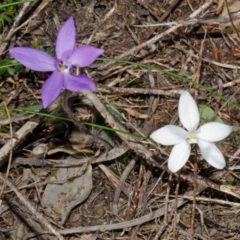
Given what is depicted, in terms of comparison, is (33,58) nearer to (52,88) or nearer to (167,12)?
(52,88)

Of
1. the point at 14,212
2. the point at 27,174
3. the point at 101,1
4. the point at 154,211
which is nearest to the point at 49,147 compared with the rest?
the point at 27,174

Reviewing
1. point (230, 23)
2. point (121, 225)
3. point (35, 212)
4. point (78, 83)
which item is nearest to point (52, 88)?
point (78, 83)

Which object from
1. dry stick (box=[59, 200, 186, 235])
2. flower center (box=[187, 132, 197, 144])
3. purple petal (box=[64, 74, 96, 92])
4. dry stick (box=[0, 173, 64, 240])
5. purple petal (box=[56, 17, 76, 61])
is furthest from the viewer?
dry stick (box=[59, 200, 186, 235])

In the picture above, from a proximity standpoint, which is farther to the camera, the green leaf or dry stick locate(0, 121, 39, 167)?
the green leaf

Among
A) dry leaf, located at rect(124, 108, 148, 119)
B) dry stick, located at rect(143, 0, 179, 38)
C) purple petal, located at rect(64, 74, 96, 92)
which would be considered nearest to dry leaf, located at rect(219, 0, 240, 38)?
dry stick, located at rect(143, 0, 179, 38)

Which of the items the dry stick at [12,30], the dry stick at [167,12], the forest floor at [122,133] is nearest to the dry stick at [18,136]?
the forest floor at [122,133]

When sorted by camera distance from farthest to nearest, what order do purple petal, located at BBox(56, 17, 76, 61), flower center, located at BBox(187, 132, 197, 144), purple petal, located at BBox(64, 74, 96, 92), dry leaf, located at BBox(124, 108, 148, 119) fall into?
dry leaf, located at BBox(124, 108, 148, 119) → flower center, located at BBox(187, 132, 197, 144) → purple petal, located at BBox(56, 17, 76, 61) → purple petal, located at BBox(64, 74, 96, 92)

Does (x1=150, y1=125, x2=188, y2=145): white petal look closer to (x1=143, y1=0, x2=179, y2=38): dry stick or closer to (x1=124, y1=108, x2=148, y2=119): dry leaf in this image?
(x1=124, y1=108, x2=148, y2=119): dry leaf

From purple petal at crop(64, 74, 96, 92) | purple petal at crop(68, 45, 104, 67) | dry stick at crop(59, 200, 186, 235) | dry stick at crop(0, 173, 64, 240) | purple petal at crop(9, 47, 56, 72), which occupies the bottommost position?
dry stick at crop(59, 200, 186, 235)

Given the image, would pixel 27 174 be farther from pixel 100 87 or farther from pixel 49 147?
pixel 100 87
